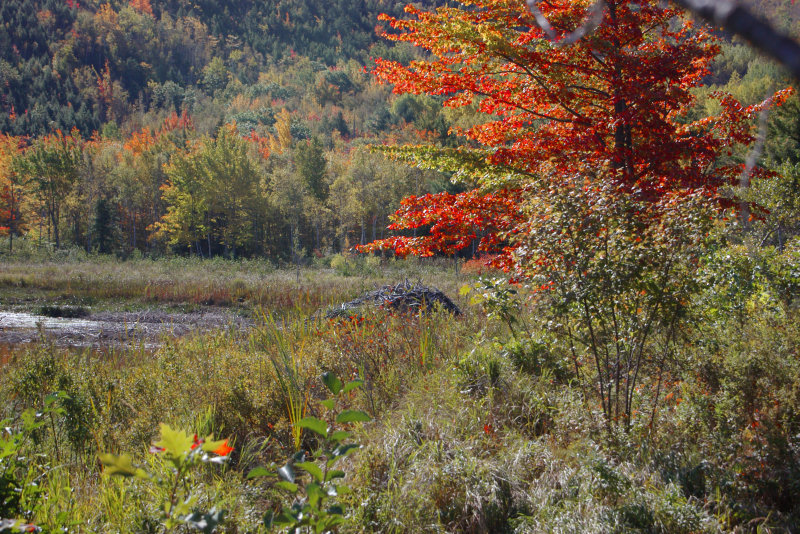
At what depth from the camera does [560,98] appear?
19.3 ft

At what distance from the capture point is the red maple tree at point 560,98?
543 centimetres

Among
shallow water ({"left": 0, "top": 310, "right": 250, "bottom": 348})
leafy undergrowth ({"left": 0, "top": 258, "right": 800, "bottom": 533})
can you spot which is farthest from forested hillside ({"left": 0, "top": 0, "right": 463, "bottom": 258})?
shallow water ({"left": 0, "top": 310, "right": 250, "bottom": 348})

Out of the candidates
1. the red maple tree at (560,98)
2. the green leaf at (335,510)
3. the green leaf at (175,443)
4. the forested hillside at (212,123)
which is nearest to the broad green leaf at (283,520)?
the green leaf at (335,510)

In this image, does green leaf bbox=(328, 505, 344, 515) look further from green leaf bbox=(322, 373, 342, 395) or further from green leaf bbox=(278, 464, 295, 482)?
green leaf bbox=(322, 373, 342, 395)

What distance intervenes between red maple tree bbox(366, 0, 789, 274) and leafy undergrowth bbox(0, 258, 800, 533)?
165 centimetres

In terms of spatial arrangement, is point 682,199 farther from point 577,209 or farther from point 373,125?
point 373,125

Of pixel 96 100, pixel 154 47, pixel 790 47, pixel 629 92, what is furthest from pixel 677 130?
pixel 154 47

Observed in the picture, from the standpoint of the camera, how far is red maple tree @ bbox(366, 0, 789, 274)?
5.43 metres

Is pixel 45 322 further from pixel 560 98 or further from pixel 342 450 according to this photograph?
pixel 342 450

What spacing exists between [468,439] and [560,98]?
4.33 meters

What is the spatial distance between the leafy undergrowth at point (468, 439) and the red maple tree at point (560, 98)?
165 cm

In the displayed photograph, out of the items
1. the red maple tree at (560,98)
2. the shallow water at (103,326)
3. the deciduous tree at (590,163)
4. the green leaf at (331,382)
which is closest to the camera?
the green leaf at (331,382)

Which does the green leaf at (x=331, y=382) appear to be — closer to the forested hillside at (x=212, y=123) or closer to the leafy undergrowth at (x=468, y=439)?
the leafy undergrowth at (x=468, y=439)

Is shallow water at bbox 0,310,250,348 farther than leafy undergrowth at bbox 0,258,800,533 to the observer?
Yes
